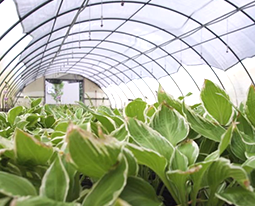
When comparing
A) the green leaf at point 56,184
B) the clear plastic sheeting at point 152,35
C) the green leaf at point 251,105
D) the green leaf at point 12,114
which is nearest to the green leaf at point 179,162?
the green leaf at point 56,184

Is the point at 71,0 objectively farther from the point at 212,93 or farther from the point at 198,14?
the point at 212,93

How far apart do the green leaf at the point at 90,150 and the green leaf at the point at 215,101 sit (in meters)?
0.46

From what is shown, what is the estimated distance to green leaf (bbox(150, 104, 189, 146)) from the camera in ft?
2.32

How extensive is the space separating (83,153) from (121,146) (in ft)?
0.21

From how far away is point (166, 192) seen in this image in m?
0.74

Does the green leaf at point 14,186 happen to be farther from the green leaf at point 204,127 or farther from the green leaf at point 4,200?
the green leaf at point 204,127

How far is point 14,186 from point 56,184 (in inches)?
2.9

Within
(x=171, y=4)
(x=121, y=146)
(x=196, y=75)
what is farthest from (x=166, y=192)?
(x=196, y=75)

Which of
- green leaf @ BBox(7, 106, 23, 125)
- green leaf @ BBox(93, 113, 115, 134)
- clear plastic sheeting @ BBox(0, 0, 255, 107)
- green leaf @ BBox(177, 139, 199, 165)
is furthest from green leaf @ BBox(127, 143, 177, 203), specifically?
clear plastic sheeting @ BBox(0, 0, 255, 107)

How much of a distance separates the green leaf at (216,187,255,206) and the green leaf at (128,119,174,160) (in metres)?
0.15

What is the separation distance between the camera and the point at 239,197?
20.0 inches

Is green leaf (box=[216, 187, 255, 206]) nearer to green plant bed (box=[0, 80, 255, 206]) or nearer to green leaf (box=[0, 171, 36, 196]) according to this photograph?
green plant bed (box=[0, 80, 255, 206])

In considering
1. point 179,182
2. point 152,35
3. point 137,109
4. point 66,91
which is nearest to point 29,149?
point 179,182

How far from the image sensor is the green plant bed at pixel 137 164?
441mm
